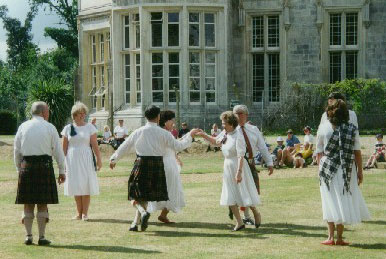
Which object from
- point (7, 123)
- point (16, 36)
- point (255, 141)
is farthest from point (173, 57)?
point (16, 36)

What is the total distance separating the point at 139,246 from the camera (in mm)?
9391

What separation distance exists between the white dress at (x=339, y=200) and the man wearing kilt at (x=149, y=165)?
6.64 feet

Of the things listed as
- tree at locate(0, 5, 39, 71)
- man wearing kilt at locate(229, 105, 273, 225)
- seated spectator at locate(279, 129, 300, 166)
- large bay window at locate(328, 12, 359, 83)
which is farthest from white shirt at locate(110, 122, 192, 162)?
tree at locate(0, 5, 39, 71)

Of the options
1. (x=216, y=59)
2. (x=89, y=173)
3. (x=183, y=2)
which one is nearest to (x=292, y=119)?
(x=216, y=59)

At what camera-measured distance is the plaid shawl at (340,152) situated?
9.20 metres

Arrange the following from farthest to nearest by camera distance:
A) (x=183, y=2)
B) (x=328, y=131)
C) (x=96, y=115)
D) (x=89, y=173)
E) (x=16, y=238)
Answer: (x=96, y=115) < (x=183, y=2) < (x=89, y=173) < (x=16, y=238) < (x=328, y=131)

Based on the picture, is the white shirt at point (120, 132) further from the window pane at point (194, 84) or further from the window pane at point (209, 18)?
the window pane at point (209, 18)

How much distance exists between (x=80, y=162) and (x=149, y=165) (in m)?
1.76

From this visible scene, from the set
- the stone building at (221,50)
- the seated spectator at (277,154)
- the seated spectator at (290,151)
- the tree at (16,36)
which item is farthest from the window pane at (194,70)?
the tree at (16,36)

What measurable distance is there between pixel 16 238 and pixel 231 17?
22.8m

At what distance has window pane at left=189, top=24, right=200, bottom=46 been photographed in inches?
1194

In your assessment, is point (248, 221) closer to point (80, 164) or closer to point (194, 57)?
point (80, 164)

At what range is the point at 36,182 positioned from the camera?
377 inches

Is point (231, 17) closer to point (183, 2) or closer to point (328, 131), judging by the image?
point (183, 2)
